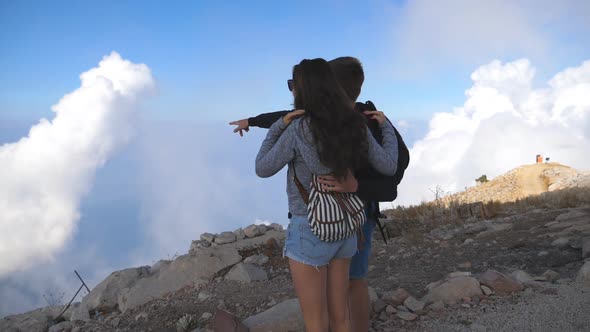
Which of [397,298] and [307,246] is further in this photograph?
[397,298]

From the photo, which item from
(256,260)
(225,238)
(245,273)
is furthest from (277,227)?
(245,273)

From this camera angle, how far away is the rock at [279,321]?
4.16 m

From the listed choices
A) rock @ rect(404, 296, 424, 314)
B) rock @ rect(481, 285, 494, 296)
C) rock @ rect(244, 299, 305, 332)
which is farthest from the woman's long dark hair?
rock @ rect(481, 285, 494, 296)

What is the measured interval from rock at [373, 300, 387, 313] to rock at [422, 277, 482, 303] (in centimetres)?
42

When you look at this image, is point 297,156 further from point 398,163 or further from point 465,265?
point 465,265

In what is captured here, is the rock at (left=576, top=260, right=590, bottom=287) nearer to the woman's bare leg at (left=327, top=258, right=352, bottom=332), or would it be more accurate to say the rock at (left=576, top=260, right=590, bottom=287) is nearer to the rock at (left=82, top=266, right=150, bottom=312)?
the woman's bare leg at (left=327, top=258, right=352, bottom=332)

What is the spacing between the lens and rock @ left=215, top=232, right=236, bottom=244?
27.5 ft

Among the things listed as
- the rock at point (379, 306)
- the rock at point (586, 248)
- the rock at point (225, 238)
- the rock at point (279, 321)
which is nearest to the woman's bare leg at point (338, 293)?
the rock at point (279, 321)

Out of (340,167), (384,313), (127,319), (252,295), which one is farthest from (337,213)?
(127,319)

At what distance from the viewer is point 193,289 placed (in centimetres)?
647

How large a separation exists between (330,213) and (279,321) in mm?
2097

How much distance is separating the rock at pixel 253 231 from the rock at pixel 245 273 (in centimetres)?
201

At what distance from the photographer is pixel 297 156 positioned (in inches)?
99.8

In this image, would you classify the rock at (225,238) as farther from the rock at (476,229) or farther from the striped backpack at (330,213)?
the striped backpack at (330,213)
